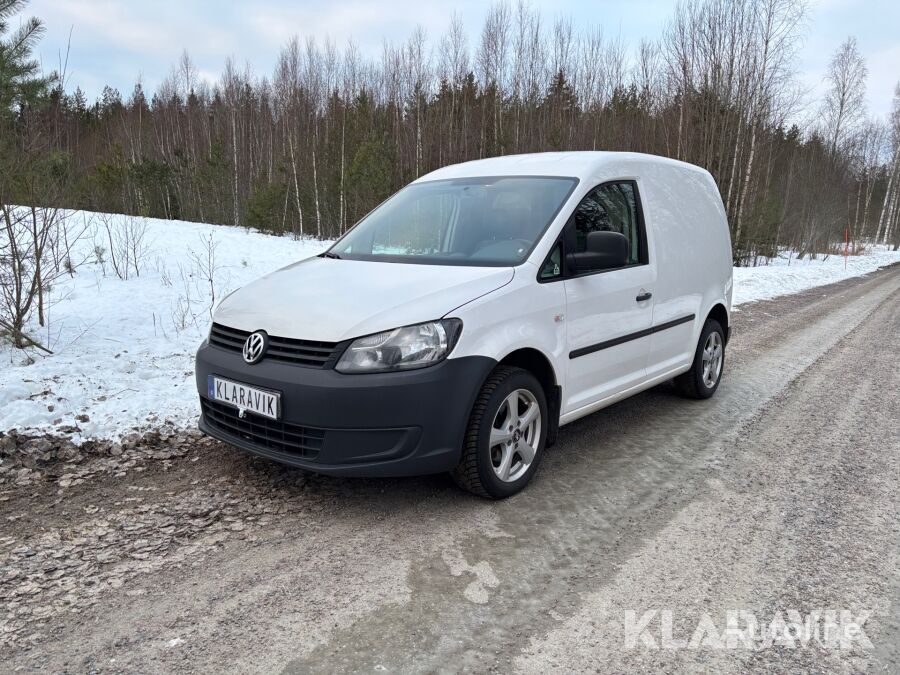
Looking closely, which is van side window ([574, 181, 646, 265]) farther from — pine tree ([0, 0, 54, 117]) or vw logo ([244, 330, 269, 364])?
pine tree ([0, 0, 54, 117])

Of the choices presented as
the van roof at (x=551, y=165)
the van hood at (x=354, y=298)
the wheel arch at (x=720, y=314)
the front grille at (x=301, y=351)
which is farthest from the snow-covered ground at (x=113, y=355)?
the wheel arch at (x=720, y=314)

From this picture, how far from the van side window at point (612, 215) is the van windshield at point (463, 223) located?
7.0 inches

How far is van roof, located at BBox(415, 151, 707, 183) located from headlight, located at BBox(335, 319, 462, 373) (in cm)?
168

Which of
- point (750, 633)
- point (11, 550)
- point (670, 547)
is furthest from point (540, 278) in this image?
point (11, 550)

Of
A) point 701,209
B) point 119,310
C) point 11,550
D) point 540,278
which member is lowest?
point 11,550

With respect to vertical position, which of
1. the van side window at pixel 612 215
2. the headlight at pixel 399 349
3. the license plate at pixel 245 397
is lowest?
the license plate at pixel 245 397

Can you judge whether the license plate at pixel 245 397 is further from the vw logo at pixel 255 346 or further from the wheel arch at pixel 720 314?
the wheel arch at pixel 720 314

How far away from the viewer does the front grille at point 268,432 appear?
3105 millimetres

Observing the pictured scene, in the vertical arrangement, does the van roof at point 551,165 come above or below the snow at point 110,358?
above

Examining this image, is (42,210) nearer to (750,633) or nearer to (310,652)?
(310,652)

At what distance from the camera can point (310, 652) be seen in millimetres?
2252

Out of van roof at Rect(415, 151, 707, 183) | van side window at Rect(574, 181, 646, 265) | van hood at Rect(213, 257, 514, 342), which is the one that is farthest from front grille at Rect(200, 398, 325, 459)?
van roof at Rect(415, 151, 707, 183)

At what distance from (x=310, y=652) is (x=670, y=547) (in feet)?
5.74

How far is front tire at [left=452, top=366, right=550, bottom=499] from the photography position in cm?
324
